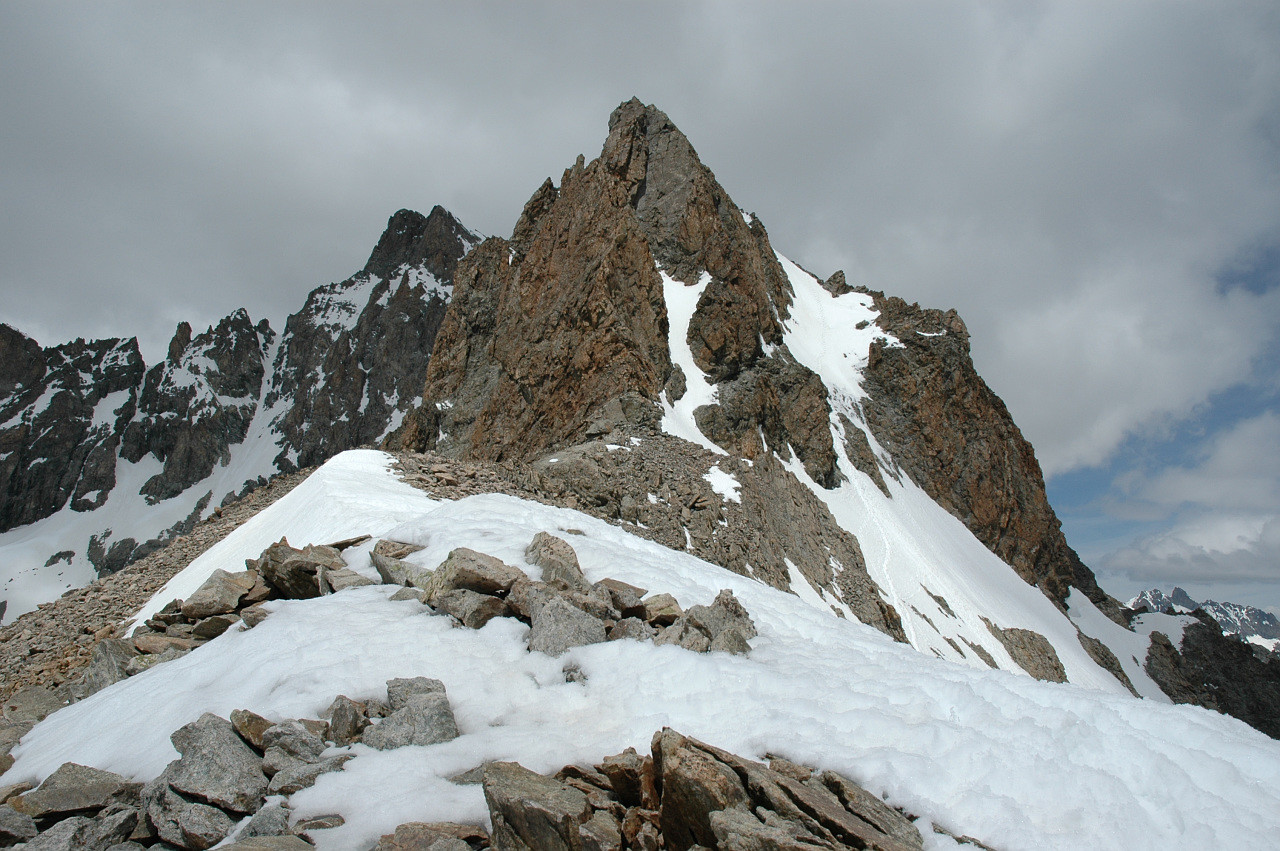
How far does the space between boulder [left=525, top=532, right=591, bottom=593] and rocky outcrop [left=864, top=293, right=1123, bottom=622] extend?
5207 centimetres

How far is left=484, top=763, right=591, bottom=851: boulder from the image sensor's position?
10.9ft

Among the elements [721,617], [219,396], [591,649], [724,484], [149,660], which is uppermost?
[219,396]

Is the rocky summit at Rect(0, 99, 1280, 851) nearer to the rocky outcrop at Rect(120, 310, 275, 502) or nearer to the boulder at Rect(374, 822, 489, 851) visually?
the boulder at Rect(374, 822, 489, 851)

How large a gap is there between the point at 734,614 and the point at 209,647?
5.55m

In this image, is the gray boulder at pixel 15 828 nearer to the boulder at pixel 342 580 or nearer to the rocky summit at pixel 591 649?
the rocky summit at pixel 591 649

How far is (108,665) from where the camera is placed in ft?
21.7

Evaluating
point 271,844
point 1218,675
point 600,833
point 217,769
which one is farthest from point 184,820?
point 1218,675

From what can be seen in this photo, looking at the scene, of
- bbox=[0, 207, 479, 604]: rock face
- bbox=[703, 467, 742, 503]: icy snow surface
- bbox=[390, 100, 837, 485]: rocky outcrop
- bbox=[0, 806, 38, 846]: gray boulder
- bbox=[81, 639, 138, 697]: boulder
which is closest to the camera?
bbox=[0, 806, 38, 846]: gray boulder

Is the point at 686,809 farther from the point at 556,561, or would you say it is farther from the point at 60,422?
the point at 60,422

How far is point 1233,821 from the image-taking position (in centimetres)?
371

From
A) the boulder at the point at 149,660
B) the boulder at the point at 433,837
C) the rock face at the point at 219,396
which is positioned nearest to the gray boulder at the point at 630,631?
the boulder at the point at 433,837

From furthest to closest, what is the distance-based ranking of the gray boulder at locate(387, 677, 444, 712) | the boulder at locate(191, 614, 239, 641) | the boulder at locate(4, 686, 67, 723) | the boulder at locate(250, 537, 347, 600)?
the boulder at locate(250, 537, 347, 600)
the boulder at locate(191, 614, 239, 641)
the boulder at locate(4, 686, 67, 723)
the gray boulder at locate(387, 677, 444, 712)

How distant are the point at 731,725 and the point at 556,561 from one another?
126 inches

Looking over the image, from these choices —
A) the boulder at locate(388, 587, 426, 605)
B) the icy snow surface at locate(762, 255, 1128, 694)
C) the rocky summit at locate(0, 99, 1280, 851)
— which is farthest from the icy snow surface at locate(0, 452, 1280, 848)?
the icy snow surface at locate(762, 255, 1128, 694)
